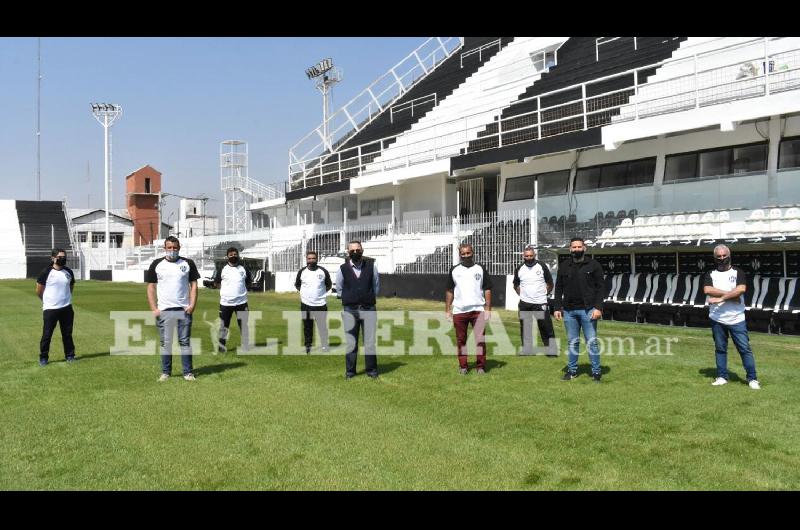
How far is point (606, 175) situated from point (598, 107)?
2.32 meters

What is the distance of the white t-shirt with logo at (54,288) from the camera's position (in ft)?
35.9

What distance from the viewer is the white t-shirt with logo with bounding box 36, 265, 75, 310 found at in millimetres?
10945

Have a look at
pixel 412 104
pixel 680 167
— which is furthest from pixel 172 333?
pixel 412 104

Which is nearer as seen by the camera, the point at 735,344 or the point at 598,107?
the point at 735,344

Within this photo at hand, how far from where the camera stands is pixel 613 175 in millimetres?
21703

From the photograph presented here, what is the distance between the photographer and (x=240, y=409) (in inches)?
301

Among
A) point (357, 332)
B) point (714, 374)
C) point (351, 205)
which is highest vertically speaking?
point (351, 205)

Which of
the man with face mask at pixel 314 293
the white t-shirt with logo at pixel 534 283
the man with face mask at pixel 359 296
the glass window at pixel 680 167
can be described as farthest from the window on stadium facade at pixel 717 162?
the man with face mask at pixel 359 296

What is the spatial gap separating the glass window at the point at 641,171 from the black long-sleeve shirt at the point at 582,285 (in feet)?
41.6

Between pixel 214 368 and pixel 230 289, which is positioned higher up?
pixel 230 289

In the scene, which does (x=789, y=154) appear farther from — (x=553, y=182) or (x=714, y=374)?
(x=714, y=374)

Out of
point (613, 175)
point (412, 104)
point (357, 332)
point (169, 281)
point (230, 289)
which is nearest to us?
point (169, 281)

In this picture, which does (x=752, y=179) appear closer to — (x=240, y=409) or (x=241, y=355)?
(x=241, y=355)
